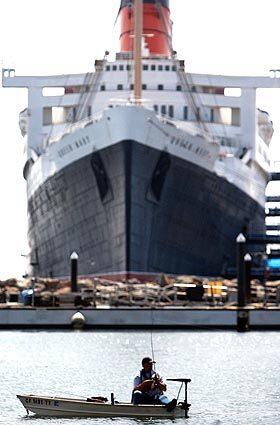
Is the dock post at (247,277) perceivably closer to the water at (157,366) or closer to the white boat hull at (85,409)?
the water at (157,366)

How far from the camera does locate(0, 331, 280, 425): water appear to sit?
109 feet

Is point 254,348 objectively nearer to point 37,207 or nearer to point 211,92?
point 37,207

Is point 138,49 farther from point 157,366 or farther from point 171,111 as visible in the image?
point 157,366

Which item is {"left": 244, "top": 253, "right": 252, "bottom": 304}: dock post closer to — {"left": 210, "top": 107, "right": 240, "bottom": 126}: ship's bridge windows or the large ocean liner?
the large ocean liner

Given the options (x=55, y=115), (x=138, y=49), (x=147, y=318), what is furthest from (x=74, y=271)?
(x=55, y=115)

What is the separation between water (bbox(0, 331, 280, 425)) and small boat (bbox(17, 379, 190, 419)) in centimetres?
19

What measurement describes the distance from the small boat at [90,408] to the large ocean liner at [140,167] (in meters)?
32.6

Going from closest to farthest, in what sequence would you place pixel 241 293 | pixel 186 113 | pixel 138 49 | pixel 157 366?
pixel 157 366, pixel 241 293, pixel 138 49, pixel 186 113

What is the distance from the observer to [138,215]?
214ft

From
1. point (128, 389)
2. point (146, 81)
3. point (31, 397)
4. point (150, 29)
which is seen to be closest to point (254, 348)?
point (128, 389)

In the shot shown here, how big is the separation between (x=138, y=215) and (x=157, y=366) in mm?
23078

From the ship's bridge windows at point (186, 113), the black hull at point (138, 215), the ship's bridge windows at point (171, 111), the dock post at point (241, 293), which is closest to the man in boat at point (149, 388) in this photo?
the dock post at point (241, 293)

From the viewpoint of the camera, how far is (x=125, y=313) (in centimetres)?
5475

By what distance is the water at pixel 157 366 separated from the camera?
33.2 meters
